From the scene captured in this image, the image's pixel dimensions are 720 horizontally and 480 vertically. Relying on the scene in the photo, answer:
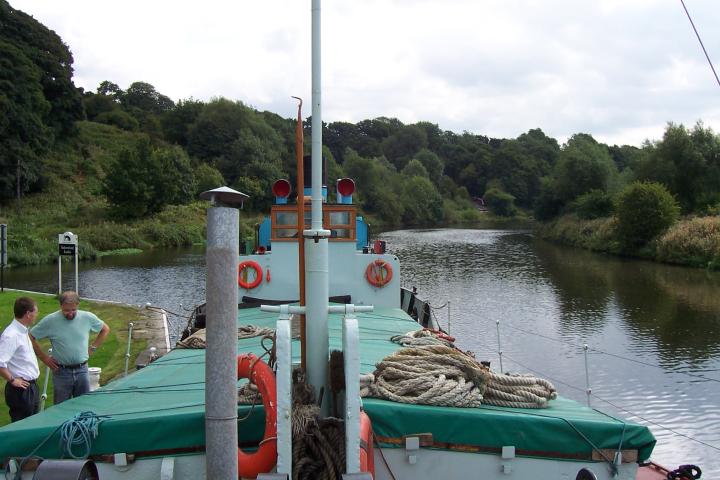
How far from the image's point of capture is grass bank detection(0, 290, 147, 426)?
11477 millimetres

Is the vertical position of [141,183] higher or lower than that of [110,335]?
higher

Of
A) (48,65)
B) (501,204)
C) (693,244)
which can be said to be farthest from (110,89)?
(693,244)

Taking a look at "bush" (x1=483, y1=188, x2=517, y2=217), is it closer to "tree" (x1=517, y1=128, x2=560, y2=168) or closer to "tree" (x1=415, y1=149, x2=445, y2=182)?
"tree" (x1=415, y1=149, x2=445, y2=182)

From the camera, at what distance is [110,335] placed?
15523 mm

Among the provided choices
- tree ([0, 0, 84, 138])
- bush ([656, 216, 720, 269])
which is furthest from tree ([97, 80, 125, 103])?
bush ([656, 216, 720, 269])

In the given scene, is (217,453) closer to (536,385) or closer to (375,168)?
(536,385)

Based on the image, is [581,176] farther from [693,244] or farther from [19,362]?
[19,362]

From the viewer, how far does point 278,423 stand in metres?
4.38

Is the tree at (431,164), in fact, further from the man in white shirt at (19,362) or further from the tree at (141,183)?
the man in white shirt at (19,362)

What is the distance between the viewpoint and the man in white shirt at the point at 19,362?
6.36 meters

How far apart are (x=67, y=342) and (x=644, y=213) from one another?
135 ft

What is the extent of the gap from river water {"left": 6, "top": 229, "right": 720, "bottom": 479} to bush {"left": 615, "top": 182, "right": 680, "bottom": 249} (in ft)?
8.48

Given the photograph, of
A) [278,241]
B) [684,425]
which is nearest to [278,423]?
[278,241]

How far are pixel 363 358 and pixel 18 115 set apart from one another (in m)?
56.3
